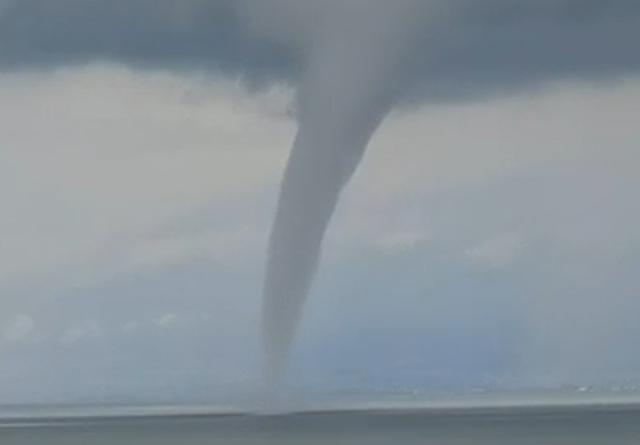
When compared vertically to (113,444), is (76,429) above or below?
above

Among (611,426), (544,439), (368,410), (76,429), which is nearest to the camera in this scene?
(544,439)

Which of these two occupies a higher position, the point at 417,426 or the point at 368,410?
the point at 368,410

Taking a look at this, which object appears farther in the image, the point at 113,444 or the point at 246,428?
the point at 246,428

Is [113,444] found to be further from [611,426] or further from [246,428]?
[611,426]

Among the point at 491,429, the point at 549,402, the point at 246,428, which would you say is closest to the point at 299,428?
the point at 246,428

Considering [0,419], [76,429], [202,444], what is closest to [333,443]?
[202,444]

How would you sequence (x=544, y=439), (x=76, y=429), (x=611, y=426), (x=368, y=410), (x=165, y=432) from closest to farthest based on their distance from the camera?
(x=544, y=439)
(x=611, y=426)
(x=165, y=432)
(x=76, y=429)
(x=368, y=410)

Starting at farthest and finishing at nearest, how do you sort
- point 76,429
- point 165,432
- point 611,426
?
point 76,429 < point 165,432 < point 611,426

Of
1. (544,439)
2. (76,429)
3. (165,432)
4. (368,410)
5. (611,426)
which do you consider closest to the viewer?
(544,439)

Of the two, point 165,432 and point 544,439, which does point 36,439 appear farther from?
point 544,439
